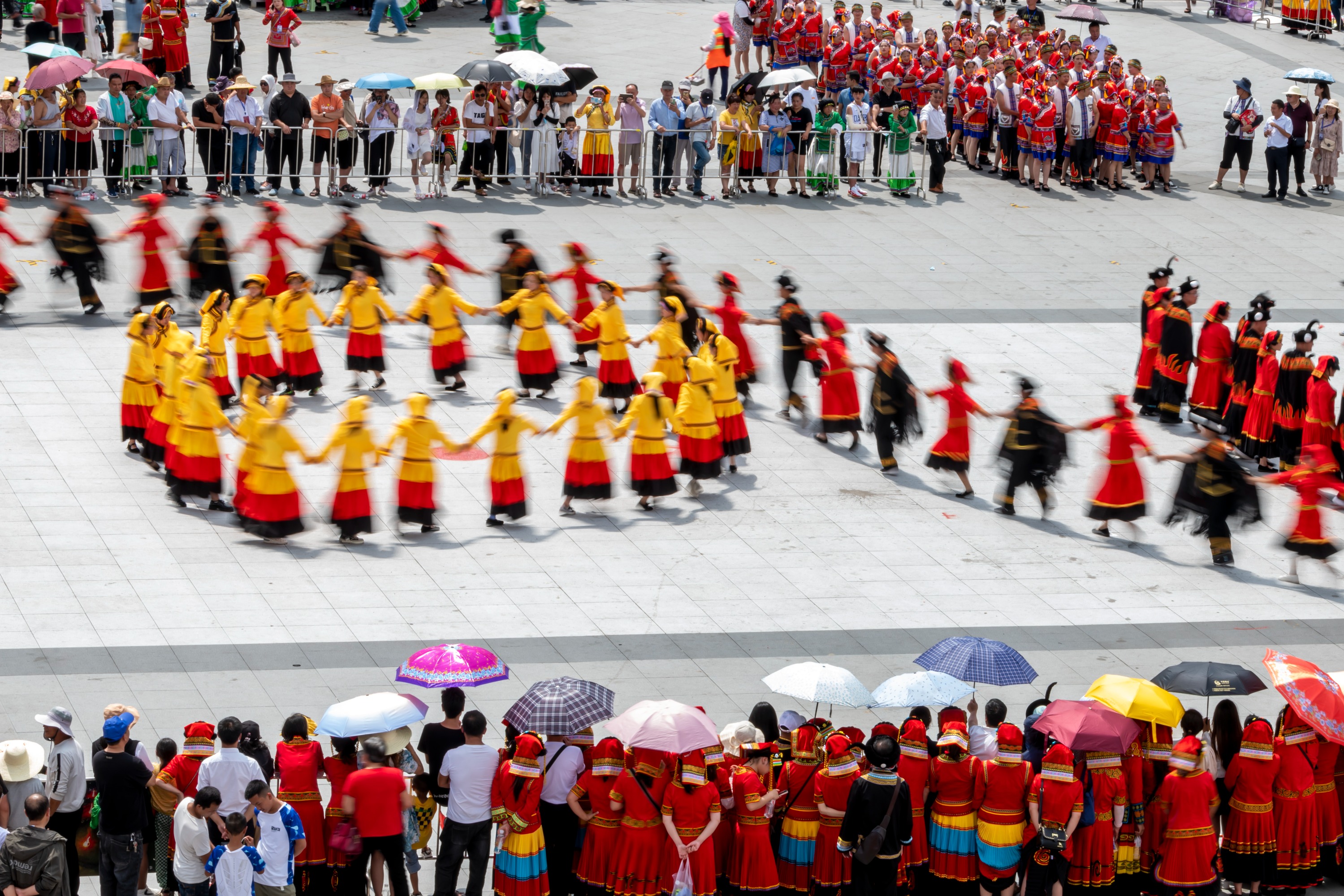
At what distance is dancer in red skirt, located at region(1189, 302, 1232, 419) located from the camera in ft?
56.7

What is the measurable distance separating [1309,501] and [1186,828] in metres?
5.53

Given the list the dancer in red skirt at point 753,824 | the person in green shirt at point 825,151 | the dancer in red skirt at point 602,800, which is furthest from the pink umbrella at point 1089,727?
the person in green shirt at point 825,151

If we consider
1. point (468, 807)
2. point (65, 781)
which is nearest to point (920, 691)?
point (468, 807)

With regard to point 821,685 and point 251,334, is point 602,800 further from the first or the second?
point 251,334

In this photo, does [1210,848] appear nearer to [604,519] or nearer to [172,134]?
[604,519]

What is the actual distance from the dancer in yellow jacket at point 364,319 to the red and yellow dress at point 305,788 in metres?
8.08

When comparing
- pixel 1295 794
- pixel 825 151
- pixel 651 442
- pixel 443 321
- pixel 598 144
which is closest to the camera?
pixel 1295 794

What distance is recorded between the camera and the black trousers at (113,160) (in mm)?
21672

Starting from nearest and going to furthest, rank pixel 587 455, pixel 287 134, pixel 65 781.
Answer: pixel 65 781 → pixel 587 455 → pixel 287 134

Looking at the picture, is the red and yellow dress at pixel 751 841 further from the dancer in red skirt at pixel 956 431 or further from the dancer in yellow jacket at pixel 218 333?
the dancer in yellow jacket at pixel 218 333

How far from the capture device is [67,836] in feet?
29.4

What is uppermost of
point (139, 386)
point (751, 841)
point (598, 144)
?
point (598, 144)

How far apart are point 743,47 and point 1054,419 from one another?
15119 millimetres

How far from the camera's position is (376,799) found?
8797 millimetres
